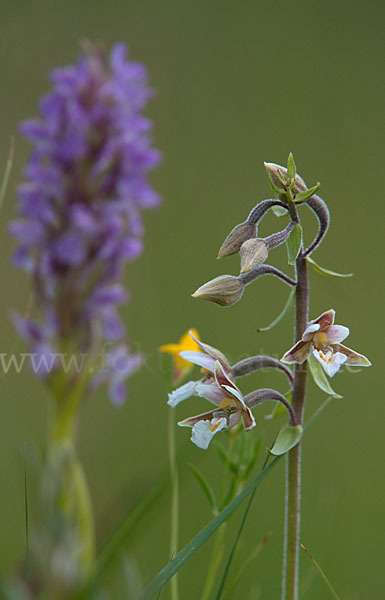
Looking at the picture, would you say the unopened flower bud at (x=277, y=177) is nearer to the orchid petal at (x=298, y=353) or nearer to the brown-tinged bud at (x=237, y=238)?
the brown-tinged bud at (x=237, y=238)

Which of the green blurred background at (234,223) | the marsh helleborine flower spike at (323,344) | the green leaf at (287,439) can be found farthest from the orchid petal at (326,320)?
the green blurred background at (234,223)

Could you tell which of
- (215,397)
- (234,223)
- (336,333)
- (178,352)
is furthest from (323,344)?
(234,223)

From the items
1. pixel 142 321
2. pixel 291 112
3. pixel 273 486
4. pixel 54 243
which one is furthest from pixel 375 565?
pixel 291 112

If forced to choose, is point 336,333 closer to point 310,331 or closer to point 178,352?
point 310,331

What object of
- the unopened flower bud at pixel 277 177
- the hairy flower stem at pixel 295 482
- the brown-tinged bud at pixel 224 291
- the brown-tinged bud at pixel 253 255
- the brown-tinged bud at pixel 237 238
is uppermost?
the unopened flower bud at pixel 277 177

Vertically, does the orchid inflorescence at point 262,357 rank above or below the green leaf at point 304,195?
below

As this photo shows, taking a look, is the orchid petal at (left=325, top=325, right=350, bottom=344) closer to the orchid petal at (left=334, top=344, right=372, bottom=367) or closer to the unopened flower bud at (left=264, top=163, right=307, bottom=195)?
the orchid petal at (left=334, top=344, right=372, bottom=367)

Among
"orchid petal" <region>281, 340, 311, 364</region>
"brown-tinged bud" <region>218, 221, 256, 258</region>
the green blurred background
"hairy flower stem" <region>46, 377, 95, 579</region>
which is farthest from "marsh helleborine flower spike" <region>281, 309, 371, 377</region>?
the green blurred background
